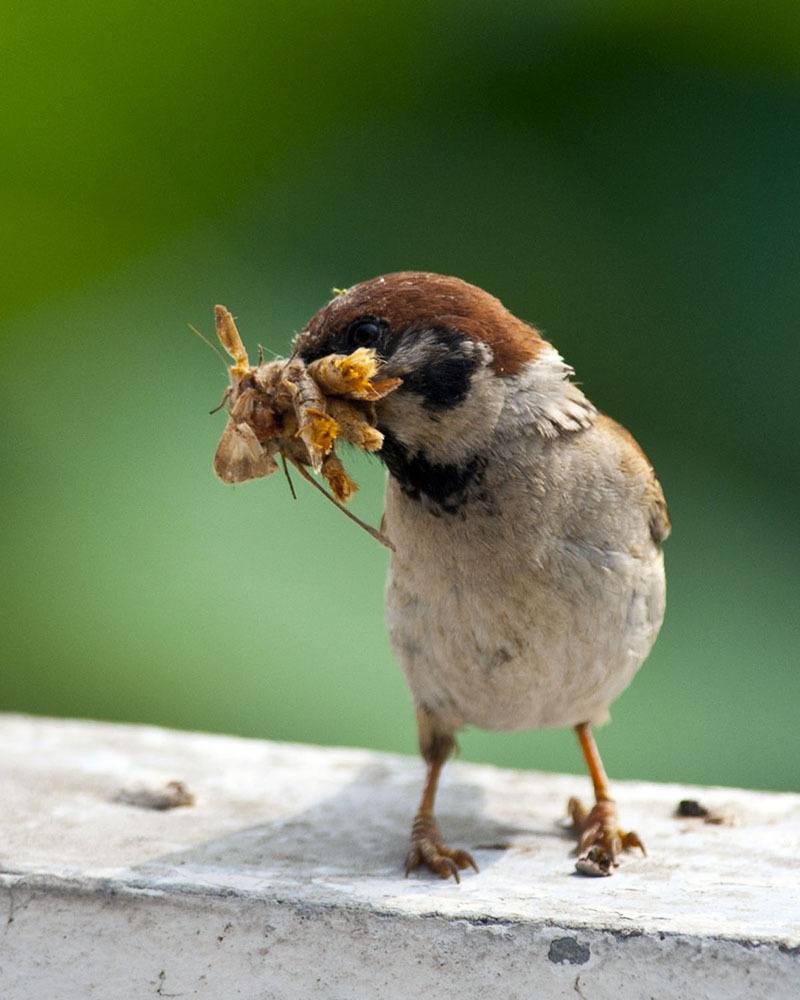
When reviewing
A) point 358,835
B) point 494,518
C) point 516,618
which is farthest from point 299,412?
point 358,835

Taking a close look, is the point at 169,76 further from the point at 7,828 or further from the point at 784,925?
the point at 784,925

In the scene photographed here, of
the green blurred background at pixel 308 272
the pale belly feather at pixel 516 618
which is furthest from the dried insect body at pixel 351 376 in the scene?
the green blurred background at pixel 308 272

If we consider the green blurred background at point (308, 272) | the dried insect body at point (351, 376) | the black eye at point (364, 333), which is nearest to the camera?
the dried insect body at point (351, 376)

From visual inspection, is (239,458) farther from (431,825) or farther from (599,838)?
(599,838)

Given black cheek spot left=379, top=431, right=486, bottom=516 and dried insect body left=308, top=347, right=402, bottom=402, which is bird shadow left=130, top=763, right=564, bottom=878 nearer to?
black cheek spot left=379, top=431, right=486, bottom=516

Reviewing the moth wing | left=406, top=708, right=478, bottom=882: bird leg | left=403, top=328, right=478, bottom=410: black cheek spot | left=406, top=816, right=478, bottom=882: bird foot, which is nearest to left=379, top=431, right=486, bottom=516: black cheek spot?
left=403, top=328, right=478, bottom=410: black cheek spot

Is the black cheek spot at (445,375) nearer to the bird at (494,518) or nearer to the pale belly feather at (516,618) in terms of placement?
the bird at (494,518)
